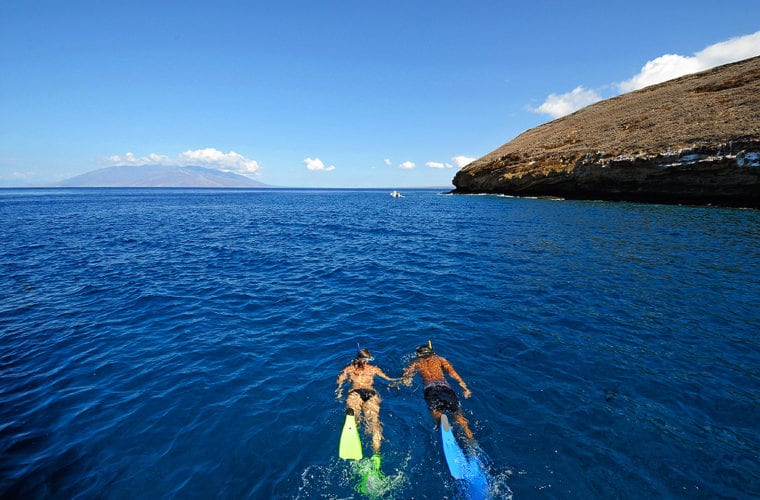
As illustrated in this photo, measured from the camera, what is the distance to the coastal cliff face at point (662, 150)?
38.2m

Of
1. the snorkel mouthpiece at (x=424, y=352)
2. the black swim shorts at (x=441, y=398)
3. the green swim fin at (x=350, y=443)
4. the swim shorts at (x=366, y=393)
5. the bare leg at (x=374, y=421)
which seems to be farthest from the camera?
the snorkel mouthpiece at (x=424, y=352)

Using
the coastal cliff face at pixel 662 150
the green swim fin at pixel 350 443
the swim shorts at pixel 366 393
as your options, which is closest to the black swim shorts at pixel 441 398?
the swim shorts at pixel 366 393

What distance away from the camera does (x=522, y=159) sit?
68875 mm

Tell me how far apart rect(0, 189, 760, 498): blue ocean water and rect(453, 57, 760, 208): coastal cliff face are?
2353 cm

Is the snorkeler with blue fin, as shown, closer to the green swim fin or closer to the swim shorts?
the swim shorts

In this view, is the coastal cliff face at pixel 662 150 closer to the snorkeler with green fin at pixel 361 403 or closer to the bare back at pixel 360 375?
the bare back at pixel 360 375

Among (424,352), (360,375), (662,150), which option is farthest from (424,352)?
(662,150)

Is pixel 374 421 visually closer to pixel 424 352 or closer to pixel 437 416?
pixel 437 416

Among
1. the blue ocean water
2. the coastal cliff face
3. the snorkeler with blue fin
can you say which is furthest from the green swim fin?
the coastal cliff face

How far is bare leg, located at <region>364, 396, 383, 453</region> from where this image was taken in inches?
291

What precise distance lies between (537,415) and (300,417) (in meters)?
6.05

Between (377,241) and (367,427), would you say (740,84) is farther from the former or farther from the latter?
(367,427)

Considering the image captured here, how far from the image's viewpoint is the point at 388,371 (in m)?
10.4

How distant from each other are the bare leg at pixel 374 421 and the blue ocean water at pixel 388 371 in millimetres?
283
